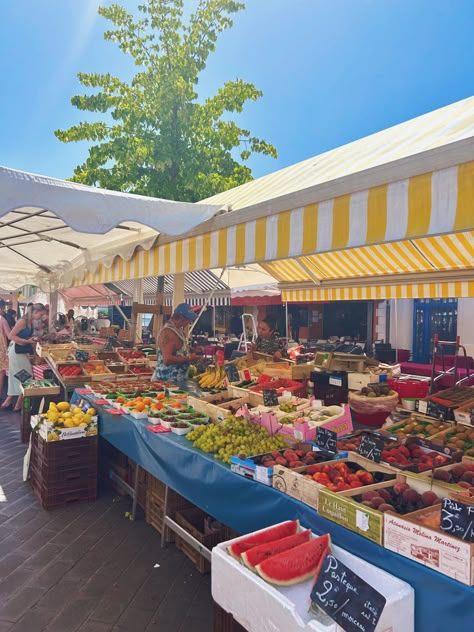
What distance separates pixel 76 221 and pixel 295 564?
2.89 meters

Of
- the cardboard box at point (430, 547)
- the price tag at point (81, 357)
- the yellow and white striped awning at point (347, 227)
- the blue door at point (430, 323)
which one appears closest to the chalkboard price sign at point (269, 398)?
the yellow and white striped awning at point (347, 227)

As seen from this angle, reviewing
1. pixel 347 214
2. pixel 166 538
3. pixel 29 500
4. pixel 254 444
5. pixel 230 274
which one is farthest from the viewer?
pixel 230 274

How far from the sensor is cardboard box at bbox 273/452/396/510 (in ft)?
7.50

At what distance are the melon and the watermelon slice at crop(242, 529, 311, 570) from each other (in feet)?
0.19

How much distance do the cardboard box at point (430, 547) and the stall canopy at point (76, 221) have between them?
3.00m

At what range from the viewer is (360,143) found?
13.2ft

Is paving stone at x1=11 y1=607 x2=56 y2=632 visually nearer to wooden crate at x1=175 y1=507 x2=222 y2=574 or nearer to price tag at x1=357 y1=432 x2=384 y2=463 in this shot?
wooden crate at x1=175 y1=507 x2=222 y2=574

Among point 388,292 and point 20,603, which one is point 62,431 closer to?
point 20,603

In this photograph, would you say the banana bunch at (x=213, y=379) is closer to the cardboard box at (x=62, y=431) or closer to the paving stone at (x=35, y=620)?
the cardboard box at (x=62, y=431)

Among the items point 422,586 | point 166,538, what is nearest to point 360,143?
point 422,586

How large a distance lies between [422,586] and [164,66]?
14.6 m

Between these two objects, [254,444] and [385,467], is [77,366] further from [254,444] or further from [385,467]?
[385,467]

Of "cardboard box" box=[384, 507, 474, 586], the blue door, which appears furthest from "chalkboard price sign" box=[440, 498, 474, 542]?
the blue door

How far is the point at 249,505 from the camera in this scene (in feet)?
8.71
